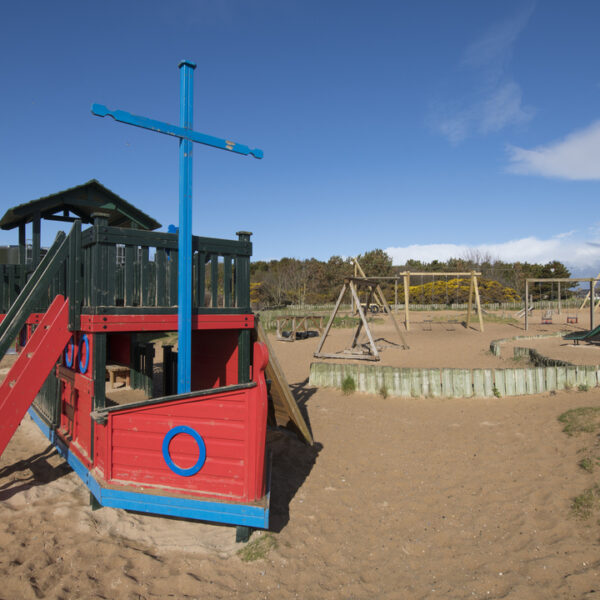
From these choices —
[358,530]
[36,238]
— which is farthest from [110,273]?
[36,238]

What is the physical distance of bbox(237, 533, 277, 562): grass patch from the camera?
4.06 meters

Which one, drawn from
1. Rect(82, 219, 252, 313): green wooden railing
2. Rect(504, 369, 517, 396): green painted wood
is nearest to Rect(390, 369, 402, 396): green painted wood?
Rect(504, 369, 517, 396): green painted wood

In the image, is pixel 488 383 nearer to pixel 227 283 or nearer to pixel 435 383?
pixel 435 383

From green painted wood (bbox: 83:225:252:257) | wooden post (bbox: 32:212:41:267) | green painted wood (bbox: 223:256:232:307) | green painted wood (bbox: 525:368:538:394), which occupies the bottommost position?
green painted wood (bbox: 525:368:538:394)

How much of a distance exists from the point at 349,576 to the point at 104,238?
393 centimetres

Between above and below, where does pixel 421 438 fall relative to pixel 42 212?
below

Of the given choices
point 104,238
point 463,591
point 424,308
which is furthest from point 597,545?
point 424,308

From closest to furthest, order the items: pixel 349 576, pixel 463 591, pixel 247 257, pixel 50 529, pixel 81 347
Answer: pixel 463 591 < pixel 349 576 < pixel 50 529 < pixel 81 347 < pixel 247 257

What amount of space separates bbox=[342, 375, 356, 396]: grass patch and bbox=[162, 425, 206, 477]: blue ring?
6.53 meters

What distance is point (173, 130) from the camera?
4.76 m

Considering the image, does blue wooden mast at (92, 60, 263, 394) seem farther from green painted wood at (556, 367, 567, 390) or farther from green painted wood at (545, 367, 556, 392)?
green painted wood at (556, 367, 567, 390)

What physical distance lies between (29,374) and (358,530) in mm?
3815

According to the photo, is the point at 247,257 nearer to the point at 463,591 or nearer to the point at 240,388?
the point at 240,388

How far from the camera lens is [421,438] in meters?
7.32
